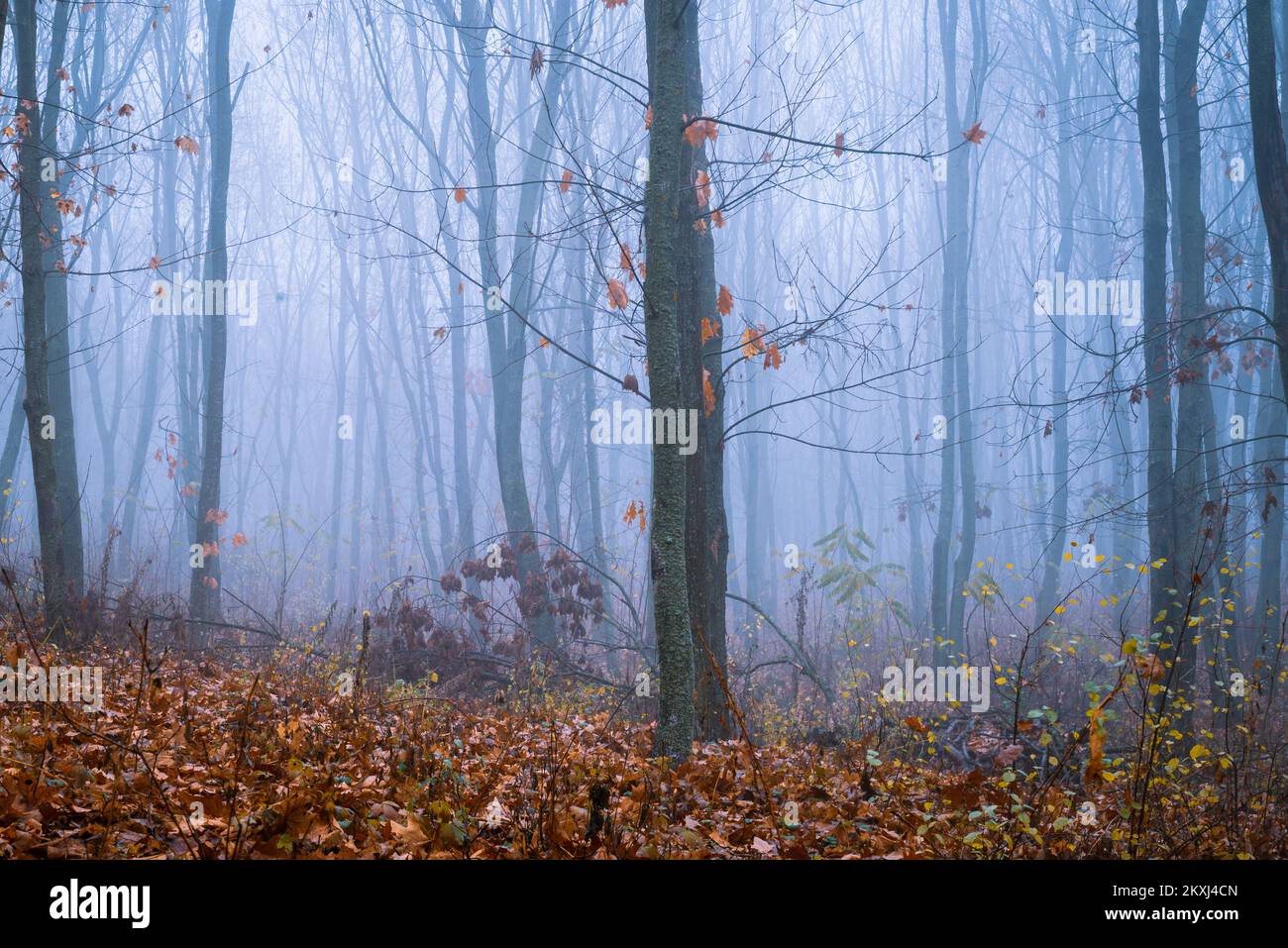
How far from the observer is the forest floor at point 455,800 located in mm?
3246

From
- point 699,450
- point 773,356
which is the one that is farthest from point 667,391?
point 773,356

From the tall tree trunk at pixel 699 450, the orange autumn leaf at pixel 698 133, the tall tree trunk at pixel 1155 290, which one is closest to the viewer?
the orange autumn leaf at pixel 698 133

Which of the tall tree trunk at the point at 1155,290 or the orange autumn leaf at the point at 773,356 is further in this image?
the tall tree trunk at the point at 1155,290

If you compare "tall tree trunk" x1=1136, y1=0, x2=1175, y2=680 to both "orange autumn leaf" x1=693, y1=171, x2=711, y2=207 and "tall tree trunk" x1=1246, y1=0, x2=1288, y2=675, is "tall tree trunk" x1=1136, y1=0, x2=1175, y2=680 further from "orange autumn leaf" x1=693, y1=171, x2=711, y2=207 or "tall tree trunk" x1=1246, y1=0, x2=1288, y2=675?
"orange autumn leaf" x1=693, y1=171, x2=711, y2=207

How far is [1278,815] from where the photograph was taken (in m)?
5.18

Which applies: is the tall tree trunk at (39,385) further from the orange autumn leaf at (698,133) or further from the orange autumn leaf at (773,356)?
the orange autumn leaf at (773,356)

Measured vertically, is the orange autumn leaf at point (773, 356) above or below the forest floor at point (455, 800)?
above

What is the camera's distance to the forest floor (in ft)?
10.6

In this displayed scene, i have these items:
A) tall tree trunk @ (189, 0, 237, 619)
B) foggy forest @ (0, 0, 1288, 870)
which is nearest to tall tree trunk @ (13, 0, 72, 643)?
foggy forest @ (0, 0, 1288, 870)

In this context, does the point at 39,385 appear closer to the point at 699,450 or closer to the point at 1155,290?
the point at 699,450

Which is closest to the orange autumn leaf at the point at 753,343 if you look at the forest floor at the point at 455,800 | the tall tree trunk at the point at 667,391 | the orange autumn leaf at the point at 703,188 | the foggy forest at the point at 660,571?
the foggy forest at the point at 660,571

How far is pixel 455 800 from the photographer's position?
12.6 ft
